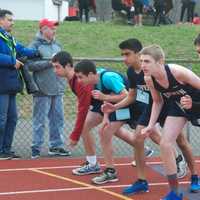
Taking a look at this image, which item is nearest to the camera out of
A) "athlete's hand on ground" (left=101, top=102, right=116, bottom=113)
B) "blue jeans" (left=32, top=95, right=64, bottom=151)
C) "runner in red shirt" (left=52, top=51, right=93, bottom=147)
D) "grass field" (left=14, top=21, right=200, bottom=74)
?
"athlete's hand on ground" (left=101, top=102, right=116, bottom=113)

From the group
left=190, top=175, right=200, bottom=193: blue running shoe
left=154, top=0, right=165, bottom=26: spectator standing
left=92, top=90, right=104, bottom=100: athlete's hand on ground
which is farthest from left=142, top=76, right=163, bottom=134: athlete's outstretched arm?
left=154, top=0, right=165, bottom=26: spectator standing

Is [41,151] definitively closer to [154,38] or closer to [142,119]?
[142,119]

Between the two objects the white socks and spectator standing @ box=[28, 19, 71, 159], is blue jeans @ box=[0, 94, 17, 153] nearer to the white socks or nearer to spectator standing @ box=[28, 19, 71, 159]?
spectator standing @ box=[28, 19, 71, 159]

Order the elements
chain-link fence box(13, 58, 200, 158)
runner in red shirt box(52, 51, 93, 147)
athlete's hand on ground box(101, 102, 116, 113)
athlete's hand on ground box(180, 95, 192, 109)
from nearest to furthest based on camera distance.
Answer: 1. athlete's hand on ground box(180, 95, 192, 109)
2. athlete's hand on ground box(101, 102, 116, 113)
3. runner in red shirt box(52, 51, 93, 147)
4. chain-link fence box(13, 58, 200, 158)

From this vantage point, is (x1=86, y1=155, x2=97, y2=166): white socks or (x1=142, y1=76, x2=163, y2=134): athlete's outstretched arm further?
(x1=86, y1=155, x2=97, y2=166): white socks

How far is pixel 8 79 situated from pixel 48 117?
106cm

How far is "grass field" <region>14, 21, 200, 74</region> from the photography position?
20.3 meters

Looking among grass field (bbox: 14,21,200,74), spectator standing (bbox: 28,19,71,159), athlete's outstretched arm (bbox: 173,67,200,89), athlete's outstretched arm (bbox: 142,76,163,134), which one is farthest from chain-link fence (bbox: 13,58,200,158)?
grass field (bbox: 14,21,200,74)

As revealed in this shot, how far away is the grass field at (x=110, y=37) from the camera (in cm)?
2027

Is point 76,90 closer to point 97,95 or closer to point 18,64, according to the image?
point 97,95

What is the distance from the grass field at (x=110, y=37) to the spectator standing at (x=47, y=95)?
31.5 ft

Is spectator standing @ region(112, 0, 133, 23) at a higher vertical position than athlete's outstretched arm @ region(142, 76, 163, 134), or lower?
higher

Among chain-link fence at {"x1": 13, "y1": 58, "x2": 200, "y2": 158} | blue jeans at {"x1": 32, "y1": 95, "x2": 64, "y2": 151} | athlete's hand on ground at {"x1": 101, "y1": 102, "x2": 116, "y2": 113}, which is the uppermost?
athlete's hand on ground at {"x1": 101, "y1": 102, "x2": 116, "y2": 113}

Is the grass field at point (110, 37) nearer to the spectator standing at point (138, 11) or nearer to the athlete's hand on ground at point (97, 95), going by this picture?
the spectator standing at point (138, 11)
